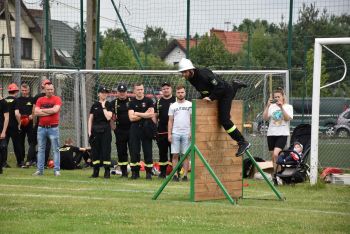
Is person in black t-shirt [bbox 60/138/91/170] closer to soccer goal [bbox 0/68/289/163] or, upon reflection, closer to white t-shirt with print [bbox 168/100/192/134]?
soccer goal [bbox 0/68/289/163]

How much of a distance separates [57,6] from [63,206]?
530 inches

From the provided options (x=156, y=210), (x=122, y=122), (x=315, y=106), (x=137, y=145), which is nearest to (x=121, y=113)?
(x=122, y=122)

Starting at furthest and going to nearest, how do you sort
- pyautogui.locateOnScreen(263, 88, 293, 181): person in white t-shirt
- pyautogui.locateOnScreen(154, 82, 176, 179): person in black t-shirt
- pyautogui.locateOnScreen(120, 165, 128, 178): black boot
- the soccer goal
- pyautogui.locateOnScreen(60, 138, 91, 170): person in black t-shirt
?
pyautogui.locateOnScreen(60, 138, 91, 170): person in black t-shirt < the soccer goal < pyautogui.locateOnScreen(120, 165, 128, 178): black boot < pyautogui.locateOnScreen(154, 82, 176, 179): person in black t-shirt < pyautogui.locateOnScreen(263, 88, 293, 181): person in white t-shirt

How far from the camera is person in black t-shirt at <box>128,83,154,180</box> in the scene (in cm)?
1872

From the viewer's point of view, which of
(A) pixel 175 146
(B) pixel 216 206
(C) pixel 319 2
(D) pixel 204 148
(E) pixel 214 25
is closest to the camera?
(B) pixel 216 206

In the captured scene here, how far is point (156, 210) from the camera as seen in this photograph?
1223 cm

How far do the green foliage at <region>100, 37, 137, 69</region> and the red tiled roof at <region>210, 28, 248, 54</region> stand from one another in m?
3.58

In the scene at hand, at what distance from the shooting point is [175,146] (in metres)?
18.3

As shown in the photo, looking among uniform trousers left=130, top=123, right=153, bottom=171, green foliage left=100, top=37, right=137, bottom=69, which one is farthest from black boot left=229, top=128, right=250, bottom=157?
green foliage left=100, top=37, right=137, bottom=69

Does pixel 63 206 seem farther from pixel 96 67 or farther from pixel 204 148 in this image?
pixel 96 67

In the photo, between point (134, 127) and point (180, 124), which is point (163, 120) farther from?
point (180, 124)

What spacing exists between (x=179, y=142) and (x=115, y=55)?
35.0 feet

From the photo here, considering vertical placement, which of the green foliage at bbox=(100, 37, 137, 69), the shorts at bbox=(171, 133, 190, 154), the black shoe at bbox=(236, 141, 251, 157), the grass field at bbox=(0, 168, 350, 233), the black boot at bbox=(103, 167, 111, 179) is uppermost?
the green foliage at bbox=(100, 37, 137, 69)

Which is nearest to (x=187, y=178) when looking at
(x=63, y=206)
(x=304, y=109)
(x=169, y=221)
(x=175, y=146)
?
(x=175, y=146)
